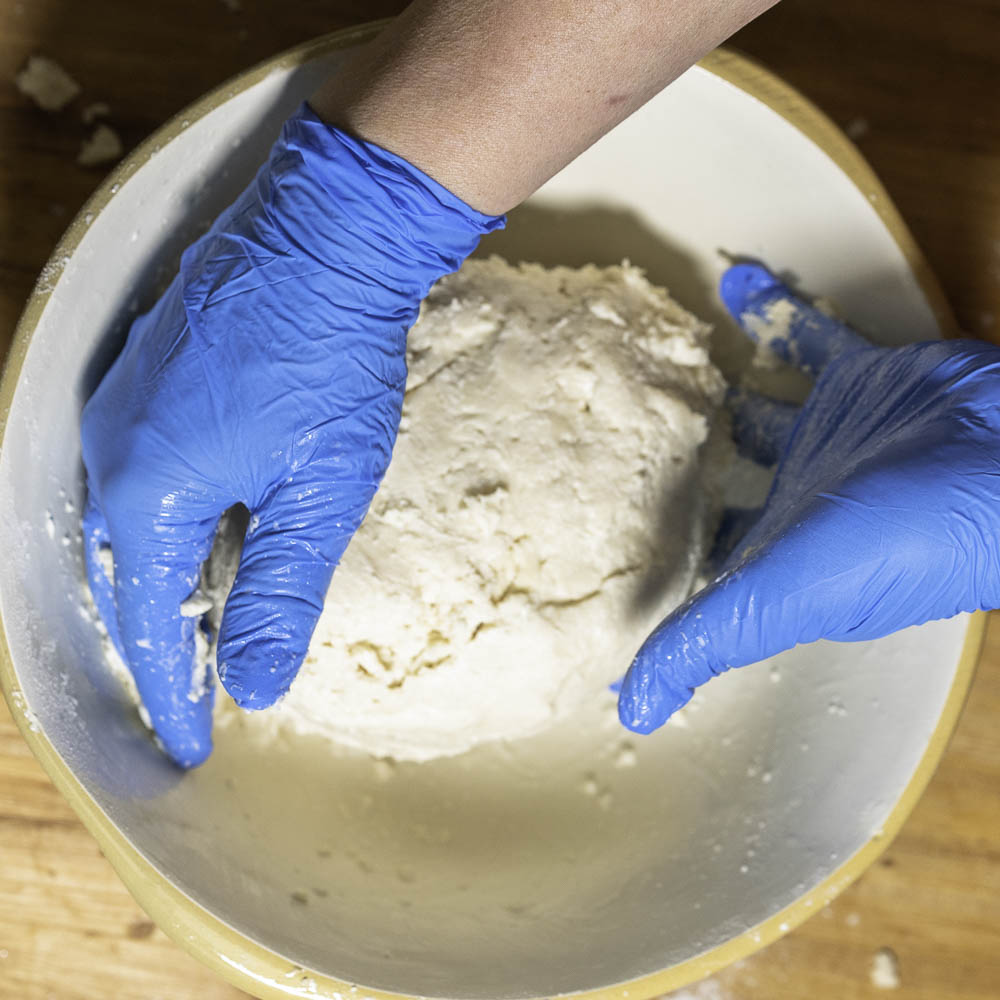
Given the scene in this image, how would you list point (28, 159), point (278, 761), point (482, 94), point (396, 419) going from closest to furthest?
1. point (482, 94)
2. point (396, 419)
3. point (278, 761)
4. point (28, 159)

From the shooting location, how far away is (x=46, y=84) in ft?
3.99

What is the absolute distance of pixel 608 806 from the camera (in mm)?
1119

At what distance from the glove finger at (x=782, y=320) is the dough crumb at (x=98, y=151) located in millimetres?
871

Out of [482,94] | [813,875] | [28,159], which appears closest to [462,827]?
[813,875]

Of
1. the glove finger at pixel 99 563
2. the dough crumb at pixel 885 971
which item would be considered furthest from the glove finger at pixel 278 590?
the dough crumb at pixel 885 971

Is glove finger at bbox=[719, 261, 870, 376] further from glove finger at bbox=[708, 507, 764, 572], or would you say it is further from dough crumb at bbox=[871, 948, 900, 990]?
dough crumb at bbox=[871, 948, 900, 990]

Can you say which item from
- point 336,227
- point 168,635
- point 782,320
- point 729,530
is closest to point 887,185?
point 782,320

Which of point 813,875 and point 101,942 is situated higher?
point 813,875

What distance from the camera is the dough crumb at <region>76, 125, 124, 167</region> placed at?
3.97 feet

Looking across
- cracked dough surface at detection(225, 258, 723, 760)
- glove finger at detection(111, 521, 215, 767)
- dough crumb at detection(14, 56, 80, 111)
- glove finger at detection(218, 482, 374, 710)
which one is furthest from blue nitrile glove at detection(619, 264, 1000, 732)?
dough crumb at detection(14, 56, 80, 111)

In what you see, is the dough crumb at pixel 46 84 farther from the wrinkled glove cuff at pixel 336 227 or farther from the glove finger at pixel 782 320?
the glove finger at pixel 782 320

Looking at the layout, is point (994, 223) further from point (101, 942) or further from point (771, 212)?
point (101, 942)

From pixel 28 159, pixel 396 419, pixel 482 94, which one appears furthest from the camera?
pixel 28 159

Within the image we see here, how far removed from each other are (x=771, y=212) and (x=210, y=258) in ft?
2.34
